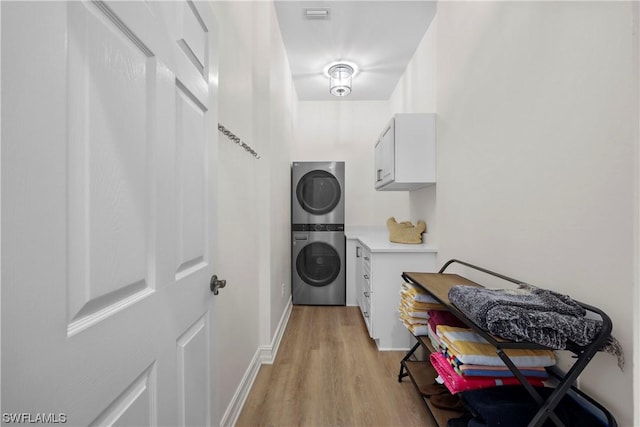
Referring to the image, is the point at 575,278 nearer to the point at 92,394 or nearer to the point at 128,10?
the point at 92,394

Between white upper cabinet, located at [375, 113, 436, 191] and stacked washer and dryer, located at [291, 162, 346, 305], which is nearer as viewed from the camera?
white upper cabinet, located at [375, 113, 436, 191]

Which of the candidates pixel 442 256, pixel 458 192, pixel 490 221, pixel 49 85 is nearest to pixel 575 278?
pixel 490 221

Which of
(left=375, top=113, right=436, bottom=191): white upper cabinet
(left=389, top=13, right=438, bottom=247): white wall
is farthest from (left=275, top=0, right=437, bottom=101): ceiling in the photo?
(left=375, top=113, right=436, bottom=191): white upper cabinet

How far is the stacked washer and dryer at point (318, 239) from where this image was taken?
348 centimetres

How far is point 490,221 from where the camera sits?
58.8 inches

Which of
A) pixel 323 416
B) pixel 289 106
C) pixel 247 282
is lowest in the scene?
pixel 323 416

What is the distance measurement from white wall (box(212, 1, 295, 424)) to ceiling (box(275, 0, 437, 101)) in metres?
0.23

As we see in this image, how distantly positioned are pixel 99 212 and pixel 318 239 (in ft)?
9.92

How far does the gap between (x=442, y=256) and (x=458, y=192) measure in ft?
1.76

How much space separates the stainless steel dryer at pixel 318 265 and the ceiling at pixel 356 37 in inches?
74.2

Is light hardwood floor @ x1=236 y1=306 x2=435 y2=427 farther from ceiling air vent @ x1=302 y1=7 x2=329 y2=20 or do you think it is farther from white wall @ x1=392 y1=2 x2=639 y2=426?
ceiling air vent @ x1=302 y1=7 x2=329 y2=20

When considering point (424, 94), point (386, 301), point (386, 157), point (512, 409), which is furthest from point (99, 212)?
point (424, 94)

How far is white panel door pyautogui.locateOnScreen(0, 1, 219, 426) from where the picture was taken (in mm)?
374

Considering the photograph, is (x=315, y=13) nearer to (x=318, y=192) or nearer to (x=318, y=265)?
(x=318, y=192)
